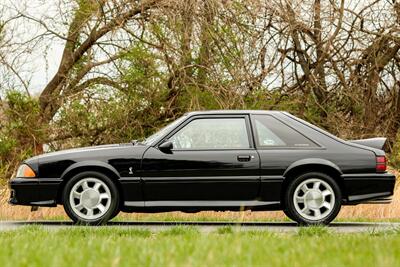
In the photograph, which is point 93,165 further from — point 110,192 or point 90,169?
point 110,192

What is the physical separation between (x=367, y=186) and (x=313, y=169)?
737mm

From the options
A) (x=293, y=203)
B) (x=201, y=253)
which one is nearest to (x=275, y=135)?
(x=293, y=203)

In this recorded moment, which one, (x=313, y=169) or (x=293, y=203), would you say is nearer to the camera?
(x=293, y=203)

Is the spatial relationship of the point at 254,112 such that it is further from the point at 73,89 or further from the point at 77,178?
the point at 73,89

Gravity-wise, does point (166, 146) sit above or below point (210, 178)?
above

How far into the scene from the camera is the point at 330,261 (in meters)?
5.35

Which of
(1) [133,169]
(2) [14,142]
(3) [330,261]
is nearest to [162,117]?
(2) [14,142]

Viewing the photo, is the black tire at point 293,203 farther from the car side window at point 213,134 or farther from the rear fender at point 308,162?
the car side window at point 213,134

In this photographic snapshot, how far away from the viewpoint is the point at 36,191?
418 inches

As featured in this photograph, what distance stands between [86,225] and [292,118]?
10.2 feet

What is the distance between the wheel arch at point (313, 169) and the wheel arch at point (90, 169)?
220 centimetres

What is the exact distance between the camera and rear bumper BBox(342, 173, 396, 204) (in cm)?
1048

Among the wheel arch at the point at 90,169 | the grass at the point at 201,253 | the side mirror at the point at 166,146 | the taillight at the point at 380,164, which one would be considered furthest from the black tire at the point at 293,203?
the grass at the point at 201,253

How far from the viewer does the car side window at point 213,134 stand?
10.7 meters
